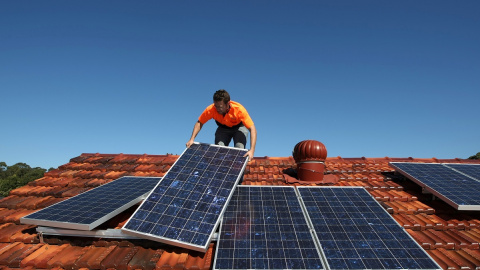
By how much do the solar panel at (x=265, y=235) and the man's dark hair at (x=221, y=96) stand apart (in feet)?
7.24

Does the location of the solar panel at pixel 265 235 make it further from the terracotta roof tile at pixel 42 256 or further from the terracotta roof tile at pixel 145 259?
the terracotta roof tile at pixel 42 256

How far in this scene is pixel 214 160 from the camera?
6.57m

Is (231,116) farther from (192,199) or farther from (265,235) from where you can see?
(265,235)

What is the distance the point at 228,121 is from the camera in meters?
7.59

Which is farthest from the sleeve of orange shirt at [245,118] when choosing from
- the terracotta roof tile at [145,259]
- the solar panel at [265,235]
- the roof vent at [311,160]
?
the terracotta roof tile at [145,259]

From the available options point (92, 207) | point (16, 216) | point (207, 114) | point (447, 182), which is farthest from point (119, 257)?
point (447, 182)

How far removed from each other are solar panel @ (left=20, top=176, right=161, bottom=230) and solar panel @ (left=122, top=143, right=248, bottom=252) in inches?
24.4

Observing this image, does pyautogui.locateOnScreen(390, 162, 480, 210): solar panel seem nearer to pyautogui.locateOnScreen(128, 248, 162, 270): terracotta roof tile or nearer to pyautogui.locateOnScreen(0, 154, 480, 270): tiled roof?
pyautogui.locateOnScreen(0, 154, 480, 270): tiled roof

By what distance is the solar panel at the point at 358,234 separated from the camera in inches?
171

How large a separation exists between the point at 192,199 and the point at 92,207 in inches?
83.0

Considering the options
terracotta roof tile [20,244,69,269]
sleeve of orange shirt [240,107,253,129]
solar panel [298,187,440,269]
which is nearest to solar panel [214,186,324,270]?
solar panel [298,187,440,269]

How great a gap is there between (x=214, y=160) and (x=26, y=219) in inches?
150

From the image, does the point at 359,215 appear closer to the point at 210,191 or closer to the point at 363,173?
the point at 210,191

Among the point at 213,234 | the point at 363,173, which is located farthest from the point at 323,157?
the point at 213,234
